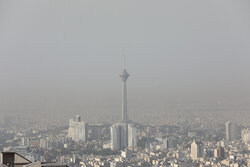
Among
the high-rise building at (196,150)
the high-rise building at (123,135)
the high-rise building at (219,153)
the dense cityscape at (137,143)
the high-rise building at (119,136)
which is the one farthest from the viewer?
the high-rise building at (123,135)

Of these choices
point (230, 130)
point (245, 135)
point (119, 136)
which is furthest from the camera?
point (230, 130)

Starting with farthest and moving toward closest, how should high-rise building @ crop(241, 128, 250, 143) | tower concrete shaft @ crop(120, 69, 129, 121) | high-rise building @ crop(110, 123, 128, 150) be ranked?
tower concrete shaft @ crop(120, 69, 129, 121)
high-rise building @ crop(110, 123, 128, 150)
high-rise building @ crop(241, 128, 250, 143)

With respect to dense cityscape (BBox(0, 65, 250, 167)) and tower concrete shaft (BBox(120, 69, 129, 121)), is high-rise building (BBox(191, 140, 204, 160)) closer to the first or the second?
dense cityscape (BBox(0, 65, 250, 167))

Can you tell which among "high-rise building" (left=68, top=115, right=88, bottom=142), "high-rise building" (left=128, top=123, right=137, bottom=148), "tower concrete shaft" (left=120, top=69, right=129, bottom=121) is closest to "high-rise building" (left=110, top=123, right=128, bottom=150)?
"high-rise building" (left=128, top=123, right=137, bottom=148)

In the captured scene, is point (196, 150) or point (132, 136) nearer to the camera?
point (196, 150)

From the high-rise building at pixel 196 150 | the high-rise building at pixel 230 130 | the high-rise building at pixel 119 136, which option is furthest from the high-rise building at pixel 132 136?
the high-rise building at pixel 230 130

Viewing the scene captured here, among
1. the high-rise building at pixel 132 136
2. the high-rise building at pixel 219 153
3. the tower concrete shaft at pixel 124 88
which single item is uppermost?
the tower concrete shaft at pixel 124 88

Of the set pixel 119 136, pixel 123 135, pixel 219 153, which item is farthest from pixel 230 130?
pixel 219 153

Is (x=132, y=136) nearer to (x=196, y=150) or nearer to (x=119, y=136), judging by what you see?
(x=119, y=136)

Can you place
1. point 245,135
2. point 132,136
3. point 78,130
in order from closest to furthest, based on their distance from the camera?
point 245,135 → point 132,136 → point 78,130

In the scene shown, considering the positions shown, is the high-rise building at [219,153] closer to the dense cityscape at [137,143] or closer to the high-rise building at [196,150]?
the dense cityscape at [137,143]
